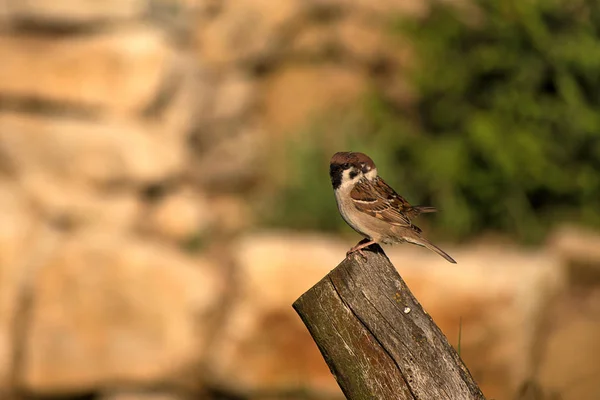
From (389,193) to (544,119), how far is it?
3.96 meters

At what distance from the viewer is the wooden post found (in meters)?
2.90

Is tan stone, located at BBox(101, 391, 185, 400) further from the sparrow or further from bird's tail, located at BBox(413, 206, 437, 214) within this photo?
bird's tail, located at BBox(413, 206, 437, 214)

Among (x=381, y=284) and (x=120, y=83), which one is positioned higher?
(x=120, y=83)

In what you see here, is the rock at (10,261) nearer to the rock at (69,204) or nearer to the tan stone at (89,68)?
the rock at (69,204)

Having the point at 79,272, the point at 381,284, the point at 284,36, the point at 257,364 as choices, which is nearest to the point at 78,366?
the point at 79,272

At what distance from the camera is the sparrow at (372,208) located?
13.1 ft

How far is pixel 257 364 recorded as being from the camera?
23.7 feet

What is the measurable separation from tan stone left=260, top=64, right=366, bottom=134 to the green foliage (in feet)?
2.04

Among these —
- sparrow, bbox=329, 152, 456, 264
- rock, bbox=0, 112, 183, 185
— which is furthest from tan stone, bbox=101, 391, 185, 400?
sparrow, bbox=329, 152, 456, 264

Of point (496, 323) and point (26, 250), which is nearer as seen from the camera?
point (496, 323)

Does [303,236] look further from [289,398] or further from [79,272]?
[79,272]

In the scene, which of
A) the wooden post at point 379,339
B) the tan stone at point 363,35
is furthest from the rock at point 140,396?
the wooden post at point 379,339

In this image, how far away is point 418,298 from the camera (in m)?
6.81

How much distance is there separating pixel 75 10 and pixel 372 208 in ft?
15.0
